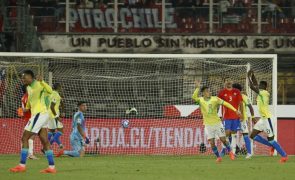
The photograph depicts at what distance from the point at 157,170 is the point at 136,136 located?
351 inches

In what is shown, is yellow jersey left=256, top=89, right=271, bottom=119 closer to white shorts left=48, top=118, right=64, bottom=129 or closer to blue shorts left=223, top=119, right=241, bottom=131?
blue shorts left=223, top=119, right=241, bottom=131

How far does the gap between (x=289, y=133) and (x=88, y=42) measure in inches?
389

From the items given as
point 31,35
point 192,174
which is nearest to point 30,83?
point 192,174

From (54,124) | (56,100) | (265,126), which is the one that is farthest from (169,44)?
(265,126)

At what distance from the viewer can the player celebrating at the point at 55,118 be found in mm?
Answer: 24266

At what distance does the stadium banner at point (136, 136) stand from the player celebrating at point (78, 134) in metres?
1.92

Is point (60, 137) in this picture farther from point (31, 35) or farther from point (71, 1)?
point (71, 1)

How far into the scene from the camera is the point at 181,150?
26.5 meters

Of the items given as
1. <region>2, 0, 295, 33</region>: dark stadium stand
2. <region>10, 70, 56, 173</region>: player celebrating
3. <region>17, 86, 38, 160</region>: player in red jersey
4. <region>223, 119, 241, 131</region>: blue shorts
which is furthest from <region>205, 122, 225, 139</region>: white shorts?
<region>2, 0, 295, 33</region>: dark stadium stand

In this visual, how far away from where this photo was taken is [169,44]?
34438 mm

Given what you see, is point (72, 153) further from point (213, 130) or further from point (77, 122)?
point (213, 130)

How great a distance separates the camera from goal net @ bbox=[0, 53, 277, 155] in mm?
26344

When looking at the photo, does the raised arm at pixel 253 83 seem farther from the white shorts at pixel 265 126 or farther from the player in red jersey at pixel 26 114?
the player in red jersey at pixel 26 114

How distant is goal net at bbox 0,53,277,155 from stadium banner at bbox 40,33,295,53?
6.43 meters
